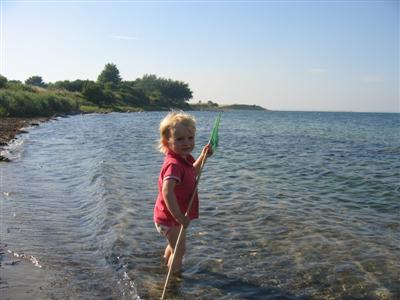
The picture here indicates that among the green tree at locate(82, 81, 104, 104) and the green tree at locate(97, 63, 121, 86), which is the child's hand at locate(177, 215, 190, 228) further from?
the green tree at locate(97, 63, 121, 86)

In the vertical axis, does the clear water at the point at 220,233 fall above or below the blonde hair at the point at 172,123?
below

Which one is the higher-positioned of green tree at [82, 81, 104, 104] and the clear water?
green tree at [82, 81, 104, 104]

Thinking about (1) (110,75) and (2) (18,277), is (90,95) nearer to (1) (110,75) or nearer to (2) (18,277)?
(1) (110,75)

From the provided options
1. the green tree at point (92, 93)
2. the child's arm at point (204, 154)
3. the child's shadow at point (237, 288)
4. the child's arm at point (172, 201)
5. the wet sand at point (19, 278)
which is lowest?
the child's shadow at point (237, 288)

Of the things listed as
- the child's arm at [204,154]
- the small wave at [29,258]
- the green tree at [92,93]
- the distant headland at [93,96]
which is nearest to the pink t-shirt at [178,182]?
the child's arm at [204,154]

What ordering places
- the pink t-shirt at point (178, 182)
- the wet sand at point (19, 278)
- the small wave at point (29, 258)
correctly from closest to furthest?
the wet sand at point (19, 278) → the pink t-shirt at point (178, 182) → the small wave at point (29, 258)

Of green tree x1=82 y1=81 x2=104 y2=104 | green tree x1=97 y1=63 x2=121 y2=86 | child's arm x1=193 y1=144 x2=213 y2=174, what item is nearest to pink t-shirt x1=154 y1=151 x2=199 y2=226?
child's arm x1=193 y1=144 x2=213 y2=174

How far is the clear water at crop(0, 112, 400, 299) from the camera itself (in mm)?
5934

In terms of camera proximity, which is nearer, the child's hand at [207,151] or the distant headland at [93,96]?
the child's hand at [207,151]

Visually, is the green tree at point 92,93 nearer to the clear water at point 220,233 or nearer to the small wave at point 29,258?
the clear water at point 220,233

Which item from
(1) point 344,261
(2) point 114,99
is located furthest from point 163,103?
(1) point 344,261

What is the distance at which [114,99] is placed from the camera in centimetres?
10719

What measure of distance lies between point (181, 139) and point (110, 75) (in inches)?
5712

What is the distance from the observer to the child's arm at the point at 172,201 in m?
5.43
